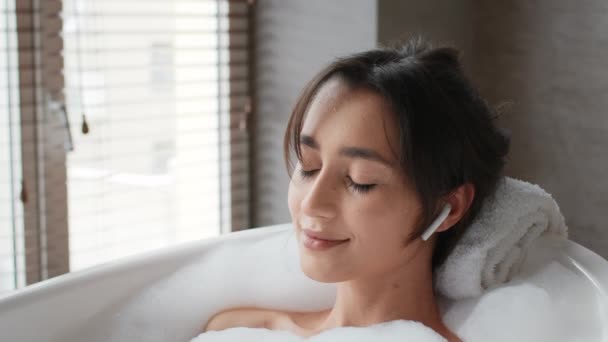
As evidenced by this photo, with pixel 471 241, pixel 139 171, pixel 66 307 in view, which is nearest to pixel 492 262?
pixel 471 241

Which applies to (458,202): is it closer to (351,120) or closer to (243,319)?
(351,120)

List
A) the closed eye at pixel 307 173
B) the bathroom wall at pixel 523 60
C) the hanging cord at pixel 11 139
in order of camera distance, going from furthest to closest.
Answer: the bathroom wall at pixel 523 60, the hanging cord at pixel 11 139, the closed eye at pixel 307 173

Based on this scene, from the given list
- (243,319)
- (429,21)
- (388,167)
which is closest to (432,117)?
(388,167)

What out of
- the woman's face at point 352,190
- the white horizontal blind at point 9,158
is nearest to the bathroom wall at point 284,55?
the white horizontal blind at point 9,158

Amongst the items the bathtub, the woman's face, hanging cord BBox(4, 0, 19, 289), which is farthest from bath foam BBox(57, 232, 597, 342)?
hanging cord BBox(4, 0, 19, 289)

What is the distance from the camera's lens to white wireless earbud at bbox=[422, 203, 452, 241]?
1.26 metres

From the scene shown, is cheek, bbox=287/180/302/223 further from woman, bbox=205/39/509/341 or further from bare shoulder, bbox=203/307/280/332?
bare shoulder, bbox=203/307/280/332

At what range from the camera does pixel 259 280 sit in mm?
1715

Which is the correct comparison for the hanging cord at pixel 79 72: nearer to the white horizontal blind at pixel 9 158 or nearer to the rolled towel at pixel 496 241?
the white horizontal blind at pixel 9 158

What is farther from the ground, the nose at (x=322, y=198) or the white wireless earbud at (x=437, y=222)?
the nose at (x=322, y=198)

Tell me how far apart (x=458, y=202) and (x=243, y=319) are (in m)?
0.56

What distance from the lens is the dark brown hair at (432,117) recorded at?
1204 millimetres

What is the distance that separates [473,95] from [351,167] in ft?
0.74

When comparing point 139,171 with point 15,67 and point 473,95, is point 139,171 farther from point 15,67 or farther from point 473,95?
point 473,95
